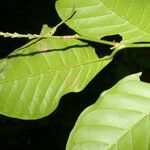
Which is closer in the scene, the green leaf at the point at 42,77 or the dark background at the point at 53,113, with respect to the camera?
the green leaf at the point at 42,77

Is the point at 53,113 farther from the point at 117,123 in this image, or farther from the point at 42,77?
the point at 117,123

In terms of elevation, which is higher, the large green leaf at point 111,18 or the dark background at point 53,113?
the large green leaf at point 111,18

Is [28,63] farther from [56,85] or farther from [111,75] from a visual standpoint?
[111,75]

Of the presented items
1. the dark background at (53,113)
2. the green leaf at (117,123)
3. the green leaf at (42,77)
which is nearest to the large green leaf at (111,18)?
the green leaf at (42,77)

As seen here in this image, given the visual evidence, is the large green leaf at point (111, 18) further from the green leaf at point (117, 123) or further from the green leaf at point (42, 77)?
the green leaf at point (117, 123)

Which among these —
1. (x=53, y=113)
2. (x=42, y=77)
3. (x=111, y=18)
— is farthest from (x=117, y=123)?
(x=53, y=113)

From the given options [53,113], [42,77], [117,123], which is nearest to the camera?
[117,123]

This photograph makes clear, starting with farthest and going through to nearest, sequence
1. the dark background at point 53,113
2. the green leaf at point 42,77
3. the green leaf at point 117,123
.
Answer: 1. the dark background at point 53,113
2. the green leaf at point 42,77
3. the green leaf at point 117,123
